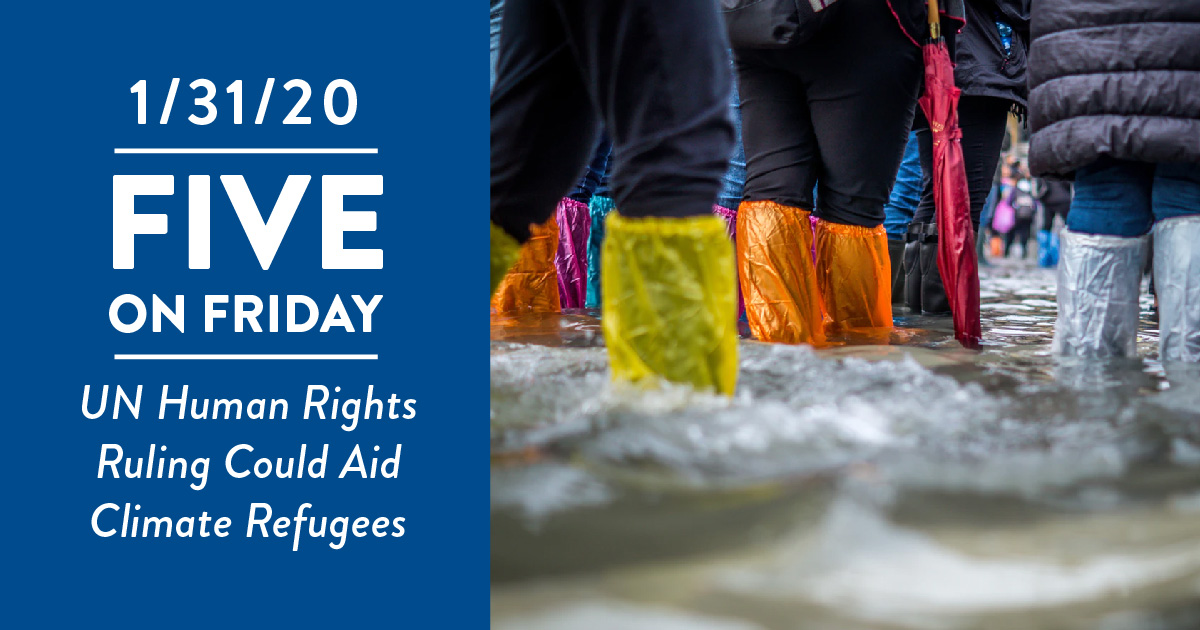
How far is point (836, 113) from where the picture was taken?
2.08 meters

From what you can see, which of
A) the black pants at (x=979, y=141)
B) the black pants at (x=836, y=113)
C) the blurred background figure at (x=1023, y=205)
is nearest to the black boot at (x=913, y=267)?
the black pants at (x=979, y=141)

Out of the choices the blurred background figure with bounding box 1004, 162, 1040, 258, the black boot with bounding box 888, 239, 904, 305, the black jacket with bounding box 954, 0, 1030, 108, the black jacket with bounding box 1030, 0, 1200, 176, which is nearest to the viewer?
the black jacket with bounding box 1030, 0, 1200, 176

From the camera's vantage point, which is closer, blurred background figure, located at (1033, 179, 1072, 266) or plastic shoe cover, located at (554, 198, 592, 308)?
plastic shoe cover, located at (554, 198, 592, 308)

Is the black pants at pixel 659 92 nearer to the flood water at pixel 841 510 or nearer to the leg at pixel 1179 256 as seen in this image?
the flood water at pixel 841 510

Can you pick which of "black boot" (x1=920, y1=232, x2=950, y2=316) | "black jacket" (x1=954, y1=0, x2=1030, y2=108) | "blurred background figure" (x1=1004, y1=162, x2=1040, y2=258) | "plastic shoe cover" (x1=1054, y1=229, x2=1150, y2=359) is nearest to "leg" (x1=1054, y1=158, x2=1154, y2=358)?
"plastic shoe cover" (x1=1054, y1=229, x2=1150, y2=359)

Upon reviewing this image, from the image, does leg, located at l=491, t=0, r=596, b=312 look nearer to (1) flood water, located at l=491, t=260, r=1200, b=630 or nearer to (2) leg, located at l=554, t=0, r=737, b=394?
(2) leg, located at l=554, t=0, r=737, b=394

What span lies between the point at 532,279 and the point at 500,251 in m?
1.36

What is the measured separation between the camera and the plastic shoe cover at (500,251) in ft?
4.99

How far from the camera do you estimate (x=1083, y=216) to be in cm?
184

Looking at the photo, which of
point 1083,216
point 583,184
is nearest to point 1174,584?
point 1083,216

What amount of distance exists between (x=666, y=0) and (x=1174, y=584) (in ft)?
2.80

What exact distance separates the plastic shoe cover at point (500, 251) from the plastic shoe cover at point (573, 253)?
1.61 meters

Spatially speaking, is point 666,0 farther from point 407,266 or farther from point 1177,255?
point 1177,255

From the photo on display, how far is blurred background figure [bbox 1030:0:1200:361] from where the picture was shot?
167cm
